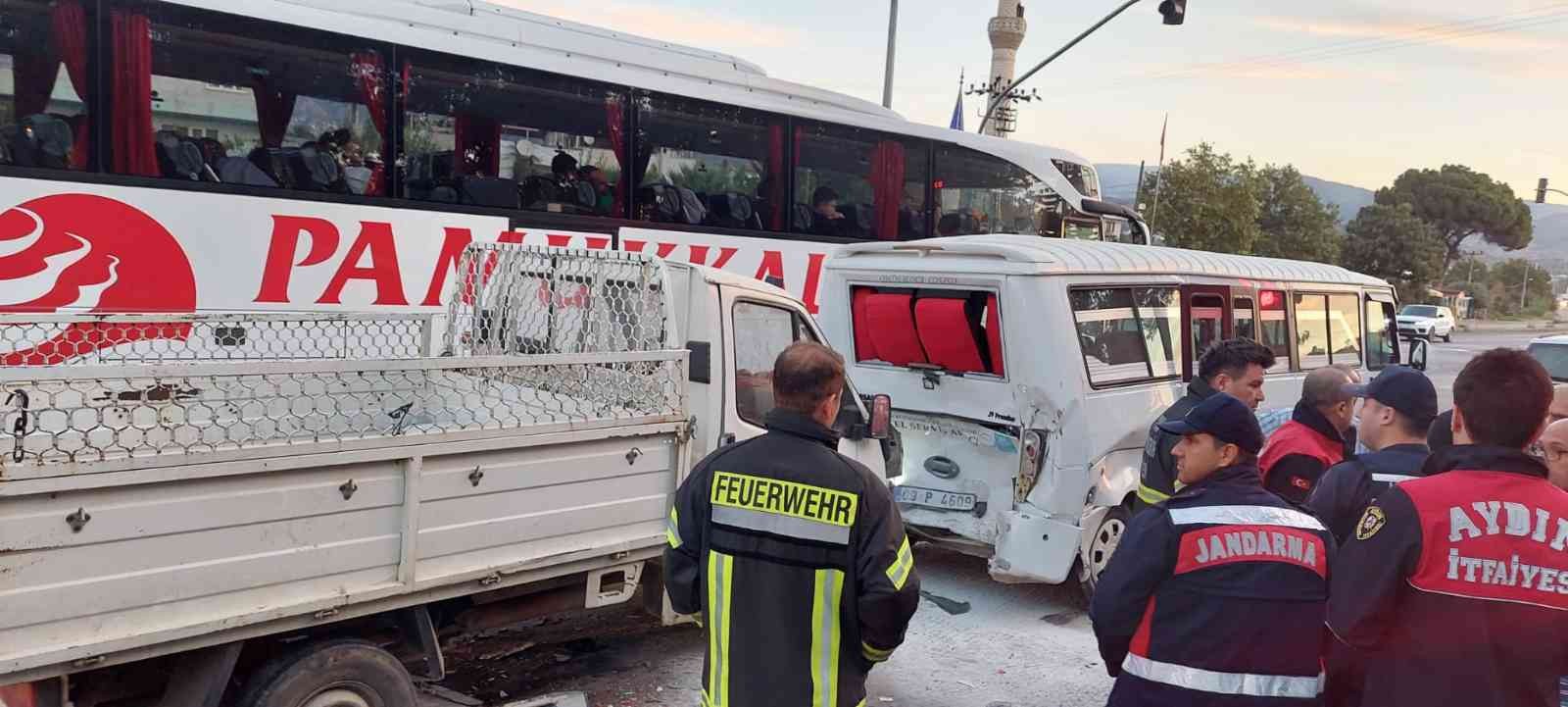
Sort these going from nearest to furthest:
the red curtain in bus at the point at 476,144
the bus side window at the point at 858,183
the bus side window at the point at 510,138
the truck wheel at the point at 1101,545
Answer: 1. the truck wheel at the point at 1101,545
2. the bus side window at the point at 510,138
3. the red curtain in bus at the point at 476,144
4. the bus side window at the point at 858,183

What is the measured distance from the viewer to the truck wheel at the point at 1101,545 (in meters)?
6.34

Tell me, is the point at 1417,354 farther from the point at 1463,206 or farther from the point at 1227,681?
the point at 1463,206

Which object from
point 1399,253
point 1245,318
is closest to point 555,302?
point 1245,318

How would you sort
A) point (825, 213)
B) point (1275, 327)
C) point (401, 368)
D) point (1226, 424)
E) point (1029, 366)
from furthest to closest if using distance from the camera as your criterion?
1. point (825, 213)
2. point (1275, 327)
3. point (1029, 366)
4. point (401, 368)
5. point (1226, 424)

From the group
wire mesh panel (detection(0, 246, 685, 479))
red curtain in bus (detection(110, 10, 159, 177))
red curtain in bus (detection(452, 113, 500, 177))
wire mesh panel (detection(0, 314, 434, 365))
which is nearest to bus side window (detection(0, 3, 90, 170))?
red curtain in bus (detection(110, 10, 159, 177))

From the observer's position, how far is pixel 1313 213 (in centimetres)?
4816

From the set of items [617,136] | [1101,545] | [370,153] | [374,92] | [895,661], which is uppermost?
[374,92]

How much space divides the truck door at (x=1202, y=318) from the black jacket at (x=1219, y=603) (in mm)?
4665

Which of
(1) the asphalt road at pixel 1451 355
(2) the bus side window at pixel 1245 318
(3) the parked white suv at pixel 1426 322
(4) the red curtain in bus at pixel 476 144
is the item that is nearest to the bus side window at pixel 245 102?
(4) the red curtain in bus at pixel 476 144

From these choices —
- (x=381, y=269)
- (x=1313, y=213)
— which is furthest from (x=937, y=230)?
(x=1313, y=213)

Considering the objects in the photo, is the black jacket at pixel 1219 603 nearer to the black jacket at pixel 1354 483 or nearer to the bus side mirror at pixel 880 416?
the black jacket at pixel 1354 483

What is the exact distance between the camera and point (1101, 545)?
21.0 feet

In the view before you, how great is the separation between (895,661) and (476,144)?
5848 millimetres

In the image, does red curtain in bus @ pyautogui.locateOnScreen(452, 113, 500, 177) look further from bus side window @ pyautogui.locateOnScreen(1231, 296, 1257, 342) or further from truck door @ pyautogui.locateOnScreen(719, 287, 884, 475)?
bus side window @ pyautogui.locateOnScreen(1231, 296, 1257, 342)
